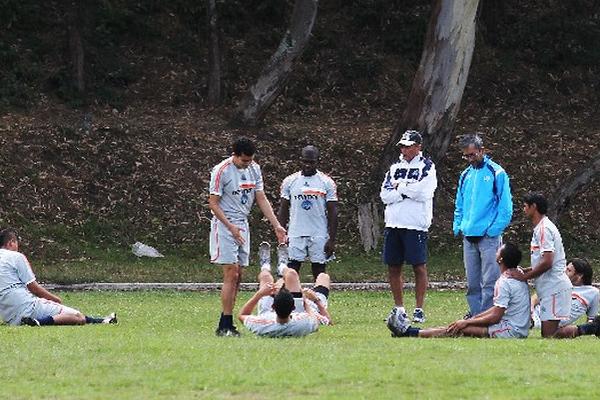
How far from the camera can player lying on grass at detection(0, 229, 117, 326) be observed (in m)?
15.6

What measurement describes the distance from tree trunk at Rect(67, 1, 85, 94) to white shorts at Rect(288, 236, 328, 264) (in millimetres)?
16038

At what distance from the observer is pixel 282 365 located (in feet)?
37.8

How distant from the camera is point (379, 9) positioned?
1458 inches

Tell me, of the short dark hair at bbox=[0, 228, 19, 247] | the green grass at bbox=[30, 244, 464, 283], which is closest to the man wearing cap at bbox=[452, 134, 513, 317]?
the short dark hair at bbox=[0, 228, 19, 247]

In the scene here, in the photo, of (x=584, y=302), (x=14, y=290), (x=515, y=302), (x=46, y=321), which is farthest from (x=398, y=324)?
(x=14, y=290)

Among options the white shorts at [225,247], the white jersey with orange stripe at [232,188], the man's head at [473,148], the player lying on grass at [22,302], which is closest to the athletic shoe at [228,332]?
the white shorts at [225,247]

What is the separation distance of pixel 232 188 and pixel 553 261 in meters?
3.30

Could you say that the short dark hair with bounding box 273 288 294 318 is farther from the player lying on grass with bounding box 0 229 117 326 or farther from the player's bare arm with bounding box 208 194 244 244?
the player lying on grass with bounding box 0 229 117 326

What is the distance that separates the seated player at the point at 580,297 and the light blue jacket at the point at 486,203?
35.2 inches

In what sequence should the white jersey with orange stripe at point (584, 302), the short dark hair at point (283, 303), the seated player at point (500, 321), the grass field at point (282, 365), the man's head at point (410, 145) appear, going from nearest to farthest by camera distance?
the grass field at point (282, 365)
the short dark hair at point (283, 303)
the seated player at point (500, 321)
the white jersey with orange stripe at point (584, 302)
the man's head at point (410, 145)

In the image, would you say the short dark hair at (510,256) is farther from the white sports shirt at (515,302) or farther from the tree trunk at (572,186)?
the tree trunk at (572,186)

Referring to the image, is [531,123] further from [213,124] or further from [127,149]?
[127,149]

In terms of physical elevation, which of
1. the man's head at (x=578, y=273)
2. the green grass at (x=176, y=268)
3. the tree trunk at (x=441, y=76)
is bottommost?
the green grass at (x=176, y=268)

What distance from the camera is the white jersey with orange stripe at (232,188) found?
1513 cm
